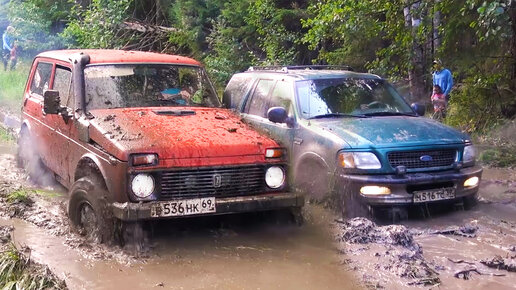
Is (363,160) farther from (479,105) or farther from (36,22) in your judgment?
(36,22)

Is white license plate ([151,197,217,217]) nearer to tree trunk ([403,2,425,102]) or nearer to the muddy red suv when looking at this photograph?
the muddy red suv

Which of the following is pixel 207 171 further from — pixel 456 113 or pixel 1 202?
pixel 456 113

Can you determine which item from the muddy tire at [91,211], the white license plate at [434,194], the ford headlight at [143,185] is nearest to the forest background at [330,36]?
the white license plate at [434,194]

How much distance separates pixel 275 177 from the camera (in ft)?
18.6

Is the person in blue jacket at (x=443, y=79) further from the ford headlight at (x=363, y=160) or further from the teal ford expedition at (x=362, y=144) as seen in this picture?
the ford headlight at (x=363, y=160)

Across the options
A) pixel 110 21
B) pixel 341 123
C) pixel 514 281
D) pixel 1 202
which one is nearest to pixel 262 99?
pixel 341 123

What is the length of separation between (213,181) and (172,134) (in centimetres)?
58

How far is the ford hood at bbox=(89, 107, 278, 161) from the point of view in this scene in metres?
5.22

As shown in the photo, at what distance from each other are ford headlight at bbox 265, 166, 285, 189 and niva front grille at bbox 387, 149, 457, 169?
123 centimetres

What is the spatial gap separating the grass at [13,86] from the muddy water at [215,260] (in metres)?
10.5

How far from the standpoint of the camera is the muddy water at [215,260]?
4.72m

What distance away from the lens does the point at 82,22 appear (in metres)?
17.6

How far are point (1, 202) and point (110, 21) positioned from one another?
11.0m

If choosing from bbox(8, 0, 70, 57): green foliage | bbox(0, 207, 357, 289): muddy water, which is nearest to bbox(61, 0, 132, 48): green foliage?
bbox(8, 0, 70, 57): green foliage
